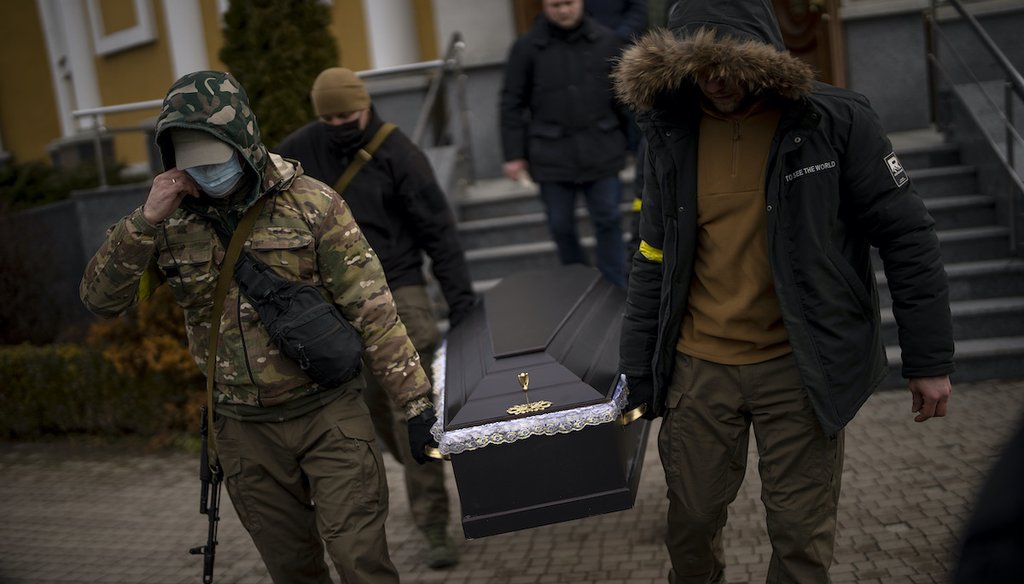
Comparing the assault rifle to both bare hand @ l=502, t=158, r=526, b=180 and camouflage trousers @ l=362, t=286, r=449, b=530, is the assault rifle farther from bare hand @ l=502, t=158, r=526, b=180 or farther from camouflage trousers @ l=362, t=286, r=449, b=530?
bare hand @ l=502, t=158, r=526, b=180

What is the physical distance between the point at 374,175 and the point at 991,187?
454cm

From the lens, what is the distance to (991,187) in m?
7.22

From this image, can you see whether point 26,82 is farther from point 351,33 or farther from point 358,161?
point 358,161

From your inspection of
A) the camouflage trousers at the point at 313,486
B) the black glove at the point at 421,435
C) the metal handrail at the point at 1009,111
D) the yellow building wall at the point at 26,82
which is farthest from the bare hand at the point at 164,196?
the yellow building wall at the point at 26,82

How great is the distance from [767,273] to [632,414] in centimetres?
68

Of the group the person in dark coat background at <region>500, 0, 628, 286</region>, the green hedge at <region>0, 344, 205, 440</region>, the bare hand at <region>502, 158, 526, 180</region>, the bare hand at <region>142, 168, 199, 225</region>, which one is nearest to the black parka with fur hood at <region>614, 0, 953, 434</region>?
the bare hand at <region>142, 168, 199, 225</region>

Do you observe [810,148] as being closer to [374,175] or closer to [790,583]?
[790,583]

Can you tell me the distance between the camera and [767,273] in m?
3.17

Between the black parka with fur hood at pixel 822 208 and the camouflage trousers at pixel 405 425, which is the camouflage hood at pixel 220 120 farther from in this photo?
the camouflage trousers at pixel 405 425

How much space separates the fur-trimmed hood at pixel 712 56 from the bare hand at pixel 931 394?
0.89 meters

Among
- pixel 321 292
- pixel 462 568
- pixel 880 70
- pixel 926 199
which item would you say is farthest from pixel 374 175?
pixel 880 70

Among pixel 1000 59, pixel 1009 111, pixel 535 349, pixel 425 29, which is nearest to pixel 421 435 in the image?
pixel 535 349

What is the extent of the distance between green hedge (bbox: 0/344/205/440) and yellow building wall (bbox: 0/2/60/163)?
31.5ft

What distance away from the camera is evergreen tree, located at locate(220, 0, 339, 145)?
7.24m
